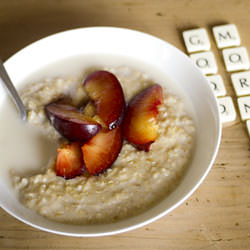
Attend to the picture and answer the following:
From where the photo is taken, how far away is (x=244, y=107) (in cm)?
113

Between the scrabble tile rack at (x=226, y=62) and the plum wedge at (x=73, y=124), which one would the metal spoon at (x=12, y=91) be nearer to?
the plum wedge at (x=73, y=124)

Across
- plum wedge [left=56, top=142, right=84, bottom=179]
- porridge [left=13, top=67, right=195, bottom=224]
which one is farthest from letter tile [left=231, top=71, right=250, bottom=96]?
plum wedge [left=56, top=142, right=84, bottom=179]

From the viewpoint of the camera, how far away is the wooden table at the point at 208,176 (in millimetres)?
949

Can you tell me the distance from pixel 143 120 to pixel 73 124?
168mm

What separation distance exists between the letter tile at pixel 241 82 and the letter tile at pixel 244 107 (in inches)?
0.7

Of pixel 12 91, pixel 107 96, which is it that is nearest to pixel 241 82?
pixel 107 96

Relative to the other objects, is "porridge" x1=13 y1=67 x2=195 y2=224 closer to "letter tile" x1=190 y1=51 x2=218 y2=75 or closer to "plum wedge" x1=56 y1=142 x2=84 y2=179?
"plum wedge" x1=56 y1=142 x2=84 y2=179

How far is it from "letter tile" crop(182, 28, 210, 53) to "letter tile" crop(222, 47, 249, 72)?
63 mm

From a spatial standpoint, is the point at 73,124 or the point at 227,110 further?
the point at 227,110

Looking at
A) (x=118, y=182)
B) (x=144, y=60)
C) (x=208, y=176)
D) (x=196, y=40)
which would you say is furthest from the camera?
(x=196, y=40)

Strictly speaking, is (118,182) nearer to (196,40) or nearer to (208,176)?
(208,176)

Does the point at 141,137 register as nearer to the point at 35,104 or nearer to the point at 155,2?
the point at 35,104

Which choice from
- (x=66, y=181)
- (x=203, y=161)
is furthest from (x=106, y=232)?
(x=203, y=161)

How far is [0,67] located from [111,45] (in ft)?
1.06
